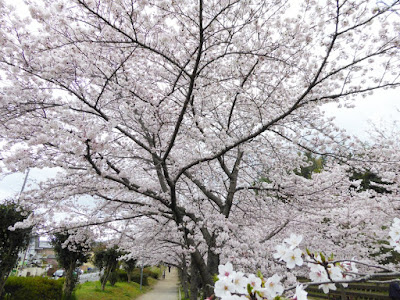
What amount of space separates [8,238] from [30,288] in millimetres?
2051

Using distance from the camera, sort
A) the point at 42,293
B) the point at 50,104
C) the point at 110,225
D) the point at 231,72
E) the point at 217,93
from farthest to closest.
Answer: the point at 42,293 → the point at 110,225 → the point at 217,93 → the point at 231,72 → the point at 50,104

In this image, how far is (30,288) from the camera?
7.18 m

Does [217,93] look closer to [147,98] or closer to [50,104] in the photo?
[147,98]

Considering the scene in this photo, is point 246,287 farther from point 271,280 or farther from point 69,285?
point 69,285

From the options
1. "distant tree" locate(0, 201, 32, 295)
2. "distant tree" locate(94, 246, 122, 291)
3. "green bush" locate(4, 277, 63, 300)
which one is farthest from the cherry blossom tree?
"distant tree" locate(94, 246, 122, 291)

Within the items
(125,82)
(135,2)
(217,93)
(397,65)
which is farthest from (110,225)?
(397,65)

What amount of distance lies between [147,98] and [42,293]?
707 cm

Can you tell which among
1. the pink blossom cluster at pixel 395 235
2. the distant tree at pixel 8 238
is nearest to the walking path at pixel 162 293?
the distant tree at pixel 8 238

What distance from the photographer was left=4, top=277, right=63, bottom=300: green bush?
6.99 m

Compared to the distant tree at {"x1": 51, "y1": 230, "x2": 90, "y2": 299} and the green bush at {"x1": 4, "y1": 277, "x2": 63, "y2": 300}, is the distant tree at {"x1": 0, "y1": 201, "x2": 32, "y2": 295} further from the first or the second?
the distant tree at {"x1": 51, "y1": 230, "x2": 90, "y2": 299}

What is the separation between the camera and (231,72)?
16.4ft

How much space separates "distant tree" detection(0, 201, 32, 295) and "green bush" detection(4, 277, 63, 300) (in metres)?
1.09

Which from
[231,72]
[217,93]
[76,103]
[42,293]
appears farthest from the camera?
[42,293]

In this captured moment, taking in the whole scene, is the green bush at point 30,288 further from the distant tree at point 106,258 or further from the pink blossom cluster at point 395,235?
the pink blossom cluster at point 395,235
